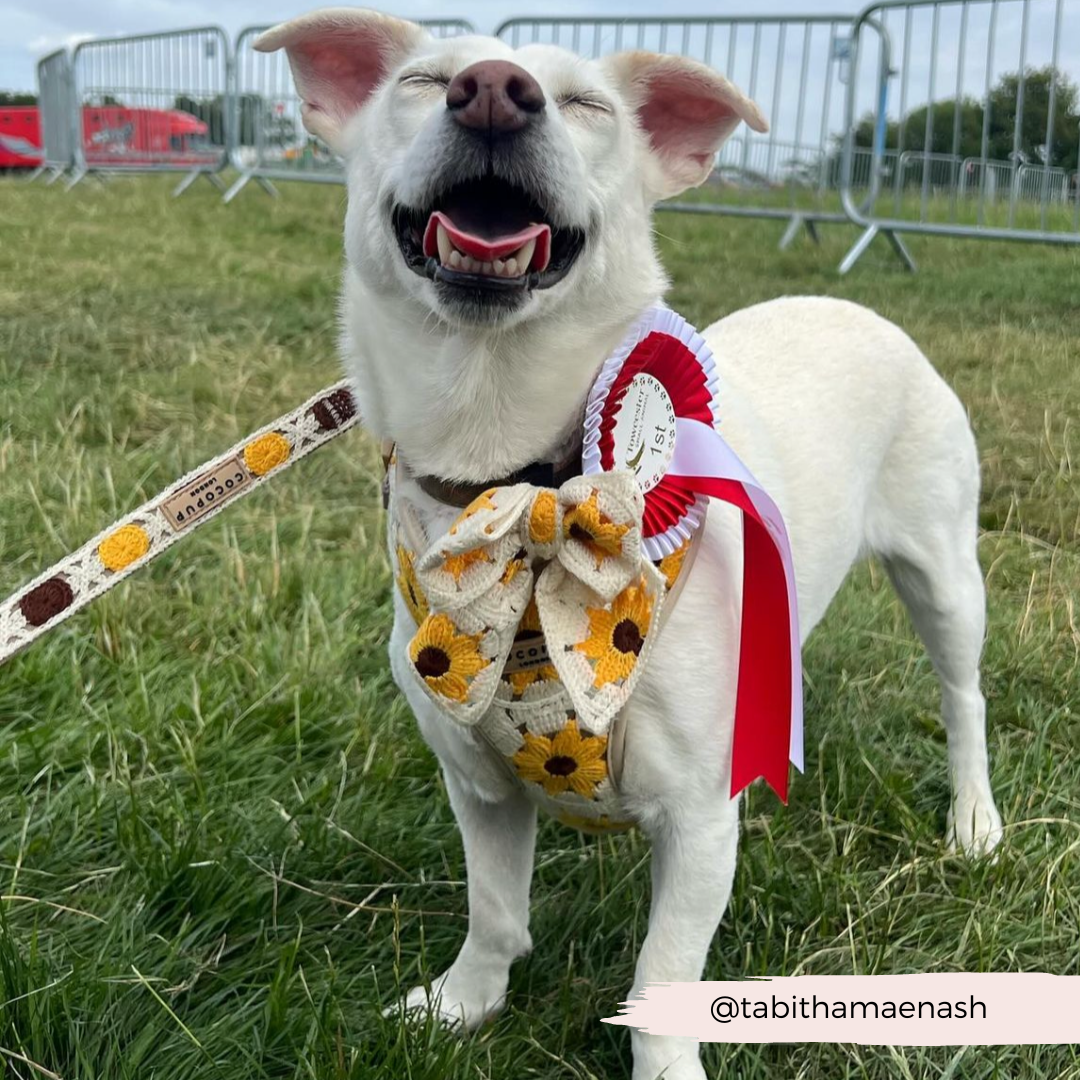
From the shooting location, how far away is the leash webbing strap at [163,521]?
1.65m

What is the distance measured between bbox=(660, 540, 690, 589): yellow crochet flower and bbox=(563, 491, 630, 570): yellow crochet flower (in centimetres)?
17

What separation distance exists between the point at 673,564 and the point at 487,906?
72cm

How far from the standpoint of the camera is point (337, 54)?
1.90m

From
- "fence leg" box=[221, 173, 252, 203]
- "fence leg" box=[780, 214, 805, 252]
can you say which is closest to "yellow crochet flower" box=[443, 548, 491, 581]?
"fence leg" box=[780, 214, 805, 252]

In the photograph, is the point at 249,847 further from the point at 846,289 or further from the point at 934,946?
the point at 846,289

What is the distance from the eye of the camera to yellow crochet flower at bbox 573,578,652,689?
1.45 m

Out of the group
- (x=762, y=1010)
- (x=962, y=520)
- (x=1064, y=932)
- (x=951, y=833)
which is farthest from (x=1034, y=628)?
(x=762, y=1010)

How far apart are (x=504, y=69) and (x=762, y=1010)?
145cm

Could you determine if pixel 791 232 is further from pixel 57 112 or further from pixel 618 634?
pixel 57 112

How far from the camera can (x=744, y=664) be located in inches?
64.7

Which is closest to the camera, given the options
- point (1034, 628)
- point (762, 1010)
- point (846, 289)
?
point (762, 1010)

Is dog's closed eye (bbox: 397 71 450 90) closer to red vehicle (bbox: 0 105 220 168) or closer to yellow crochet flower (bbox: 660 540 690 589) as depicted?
yellow crochet flower (bbox: 660 540 690 589)

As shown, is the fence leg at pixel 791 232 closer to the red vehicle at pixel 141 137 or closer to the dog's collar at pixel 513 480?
the dog's collar at pixel 513 480

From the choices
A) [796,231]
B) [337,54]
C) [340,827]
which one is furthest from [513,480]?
[796,231]
